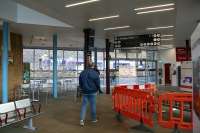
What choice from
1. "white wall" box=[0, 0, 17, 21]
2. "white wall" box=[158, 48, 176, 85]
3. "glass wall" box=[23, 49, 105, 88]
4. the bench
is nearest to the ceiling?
"white wall" box=[0, 0, 17, 21]

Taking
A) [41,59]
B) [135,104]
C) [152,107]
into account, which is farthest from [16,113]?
[41,59]

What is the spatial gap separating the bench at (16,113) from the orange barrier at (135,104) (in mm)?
2619

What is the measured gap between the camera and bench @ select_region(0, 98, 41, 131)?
6.04 meters

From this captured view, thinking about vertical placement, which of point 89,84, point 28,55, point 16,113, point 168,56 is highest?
point 168,56

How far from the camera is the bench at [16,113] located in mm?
6040

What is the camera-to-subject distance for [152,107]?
7.04 m

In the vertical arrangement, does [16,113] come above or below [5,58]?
below

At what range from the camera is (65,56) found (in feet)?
78.6

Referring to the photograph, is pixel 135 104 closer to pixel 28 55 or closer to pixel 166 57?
pixel 28 55

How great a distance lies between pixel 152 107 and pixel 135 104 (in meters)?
0.58

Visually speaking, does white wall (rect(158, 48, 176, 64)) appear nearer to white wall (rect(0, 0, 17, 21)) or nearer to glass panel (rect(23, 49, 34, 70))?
glass panel (rect(23, 49, 34, 70))

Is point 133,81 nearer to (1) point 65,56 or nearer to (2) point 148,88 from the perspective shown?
(1) point 65,56

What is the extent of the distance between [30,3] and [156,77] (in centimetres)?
2032

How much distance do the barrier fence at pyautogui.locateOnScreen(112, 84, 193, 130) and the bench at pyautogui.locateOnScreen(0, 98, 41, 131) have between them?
2648mm
